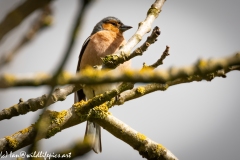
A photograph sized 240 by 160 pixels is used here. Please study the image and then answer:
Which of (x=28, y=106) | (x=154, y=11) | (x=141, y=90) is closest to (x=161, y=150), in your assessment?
(x=141, y=90)

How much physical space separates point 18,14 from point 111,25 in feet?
19.6

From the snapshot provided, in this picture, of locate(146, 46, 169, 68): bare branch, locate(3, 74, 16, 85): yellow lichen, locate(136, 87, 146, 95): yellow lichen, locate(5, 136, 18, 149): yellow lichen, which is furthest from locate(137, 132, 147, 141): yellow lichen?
locate(3, 74, 16, 85): yellow lichen

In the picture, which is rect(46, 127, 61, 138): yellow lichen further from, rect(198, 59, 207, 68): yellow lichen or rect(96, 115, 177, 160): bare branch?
rect(198, 59, 207, 68): yellow lichen

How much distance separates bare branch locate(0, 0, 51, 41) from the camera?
1.14 meters

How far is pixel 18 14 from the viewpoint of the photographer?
1.18 metres

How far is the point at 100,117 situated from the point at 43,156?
2360mm

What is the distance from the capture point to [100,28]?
23.0ft

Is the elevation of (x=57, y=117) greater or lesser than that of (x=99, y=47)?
lesser

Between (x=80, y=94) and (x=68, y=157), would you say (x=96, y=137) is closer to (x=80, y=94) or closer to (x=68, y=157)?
(x=80, y=94)

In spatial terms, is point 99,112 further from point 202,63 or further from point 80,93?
point 202,63

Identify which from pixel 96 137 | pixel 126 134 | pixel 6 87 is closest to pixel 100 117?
pixel 126 134

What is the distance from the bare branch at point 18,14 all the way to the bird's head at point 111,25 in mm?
5696

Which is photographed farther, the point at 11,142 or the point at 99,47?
the point at 99,47

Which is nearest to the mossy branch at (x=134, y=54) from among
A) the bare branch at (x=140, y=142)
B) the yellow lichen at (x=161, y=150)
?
the bare branch at (x=140, y=142)
